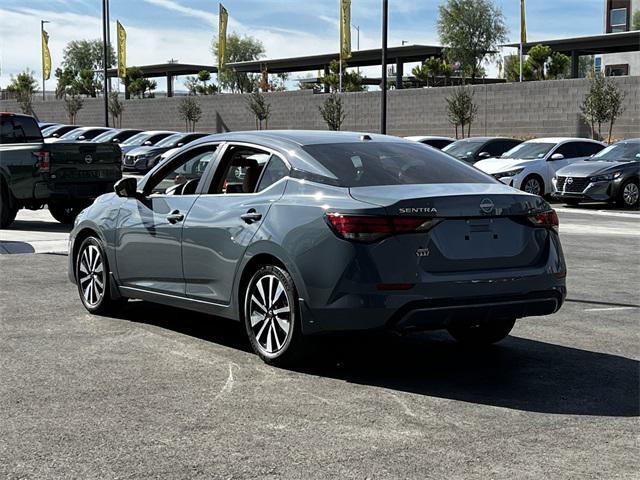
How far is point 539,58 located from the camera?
5756cm

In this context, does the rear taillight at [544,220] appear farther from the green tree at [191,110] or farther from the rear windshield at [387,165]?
the green tree at [191,110]

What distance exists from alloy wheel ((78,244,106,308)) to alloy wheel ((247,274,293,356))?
2217 millimetres

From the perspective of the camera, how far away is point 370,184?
6.73m

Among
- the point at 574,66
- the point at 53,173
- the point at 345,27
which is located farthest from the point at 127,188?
the point at 574,66

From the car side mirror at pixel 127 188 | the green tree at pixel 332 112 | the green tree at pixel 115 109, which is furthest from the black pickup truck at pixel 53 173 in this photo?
the green tree at pixel 115 109

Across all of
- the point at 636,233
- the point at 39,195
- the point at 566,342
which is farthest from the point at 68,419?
the point at 636,233

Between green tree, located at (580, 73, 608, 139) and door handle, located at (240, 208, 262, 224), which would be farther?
green tree, located at (580, 73, 608, 139)

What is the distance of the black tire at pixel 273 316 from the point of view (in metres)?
6.61

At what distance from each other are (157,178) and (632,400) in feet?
13.5

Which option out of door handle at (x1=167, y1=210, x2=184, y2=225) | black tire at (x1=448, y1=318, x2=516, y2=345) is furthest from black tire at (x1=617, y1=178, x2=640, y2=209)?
door handle at (x1=167, y1=210, x2=184, y2=225)

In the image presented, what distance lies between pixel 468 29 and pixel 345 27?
48347 mm

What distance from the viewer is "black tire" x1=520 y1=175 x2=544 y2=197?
24.7 meters

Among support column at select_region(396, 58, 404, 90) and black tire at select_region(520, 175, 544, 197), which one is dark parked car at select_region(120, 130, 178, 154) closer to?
black tire at select_region(520, 175, 544, 197)

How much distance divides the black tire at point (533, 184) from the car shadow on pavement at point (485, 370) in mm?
17111
